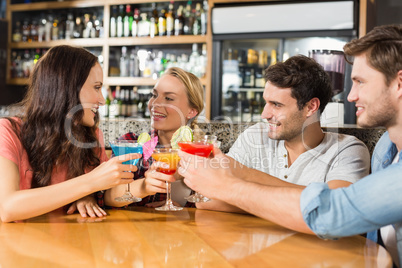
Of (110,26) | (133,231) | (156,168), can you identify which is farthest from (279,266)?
(110,26)

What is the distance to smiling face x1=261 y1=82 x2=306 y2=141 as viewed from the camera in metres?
2.15

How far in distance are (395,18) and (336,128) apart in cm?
275

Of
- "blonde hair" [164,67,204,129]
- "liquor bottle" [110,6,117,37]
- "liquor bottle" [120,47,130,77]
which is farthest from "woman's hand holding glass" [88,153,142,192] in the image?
"liquor bottle" [110,6,117,37]

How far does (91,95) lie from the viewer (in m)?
1.85

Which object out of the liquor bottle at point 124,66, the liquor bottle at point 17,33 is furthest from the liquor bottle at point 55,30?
the liquor bottle at point 124,66

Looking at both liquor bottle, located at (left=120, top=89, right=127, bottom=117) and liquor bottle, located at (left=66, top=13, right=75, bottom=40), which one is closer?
liquor bottle, located at (left=120, top=89, right=127, bottom=117)

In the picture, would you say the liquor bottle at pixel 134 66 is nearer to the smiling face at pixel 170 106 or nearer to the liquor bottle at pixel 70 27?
the liquor bottle at pixel 70 27

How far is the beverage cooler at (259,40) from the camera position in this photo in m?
4.13

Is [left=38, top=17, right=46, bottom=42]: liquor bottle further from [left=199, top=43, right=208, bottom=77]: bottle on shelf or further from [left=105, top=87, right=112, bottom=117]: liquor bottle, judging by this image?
[left=199, top=43, right=208, bottom=77]: bottle on shelf

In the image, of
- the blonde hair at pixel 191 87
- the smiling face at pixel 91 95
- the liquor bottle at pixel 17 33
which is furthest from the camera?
the liquor bottle at pixel 17 33

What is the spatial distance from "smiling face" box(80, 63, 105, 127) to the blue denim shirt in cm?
106

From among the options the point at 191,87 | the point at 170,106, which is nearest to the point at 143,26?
the point at 191,87

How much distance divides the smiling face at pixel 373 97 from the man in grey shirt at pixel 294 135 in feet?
1.83

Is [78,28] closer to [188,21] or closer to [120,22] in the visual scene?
[120,22]
